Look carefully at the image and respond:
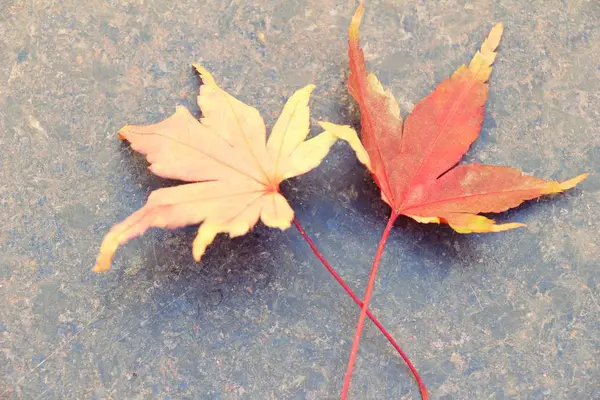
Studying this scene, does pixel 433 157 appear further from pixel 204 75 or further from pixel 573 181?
pixel 204 75

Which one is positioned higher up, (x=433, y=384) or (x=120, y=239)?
(x=120, y=239)

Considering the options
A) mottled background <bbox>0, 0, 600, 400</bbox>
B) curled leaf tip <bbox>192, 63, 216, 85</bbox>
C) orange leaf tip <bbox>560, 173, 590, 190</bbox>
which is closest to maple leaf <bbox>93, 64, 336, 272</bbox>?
curled leaf tip <bbox>192, 63, 216, 85</bbox>

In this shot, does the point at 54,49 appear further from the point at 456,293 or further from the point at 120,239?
the point at 456,293

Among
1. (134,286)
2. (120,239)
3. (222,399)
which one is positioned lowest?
(222,399)

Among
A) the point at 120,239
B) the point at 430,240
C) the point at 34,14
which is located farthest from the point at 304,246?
the point at 34,14

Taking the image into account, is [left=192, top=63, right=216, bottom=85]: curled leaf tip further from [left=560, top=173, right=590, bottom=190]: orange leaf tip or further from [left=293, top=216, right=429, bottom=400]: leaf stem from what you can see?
[left=560, top=173, right=590, bottom=190]: orange leaf tip

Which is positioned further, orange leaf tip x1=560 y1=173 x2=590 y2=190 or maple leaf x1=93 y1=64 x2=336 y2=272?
orange leaf tip x1=560 y1=173 x2=590 y2=190
